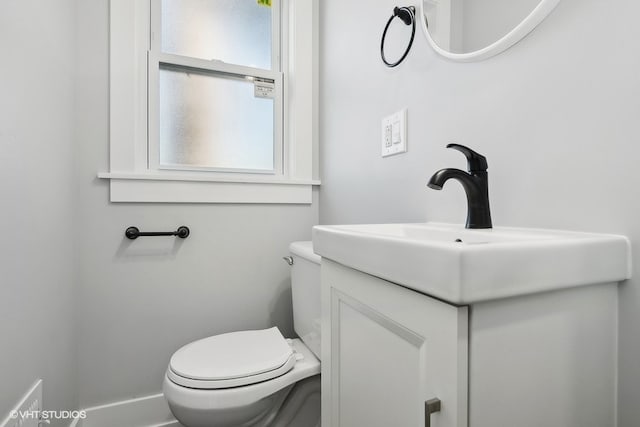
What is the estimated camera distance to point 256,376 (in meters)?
0.91

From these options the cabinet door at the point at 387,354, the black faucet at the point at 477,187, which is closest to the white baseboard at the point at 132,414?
the cabinet door at the point at 387,354

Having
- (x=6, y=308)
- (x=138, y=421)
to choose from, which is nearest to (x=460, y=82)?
(x=6, y=308)

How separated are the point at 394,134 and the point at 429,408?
80 centimetres

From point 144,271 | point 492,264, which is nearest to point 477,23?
point 492,264

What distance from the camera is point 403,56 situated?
0.94 metres

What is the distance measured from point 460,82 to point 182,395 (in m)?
1.13

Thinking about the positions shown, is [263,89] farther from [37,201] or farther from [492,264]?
[492,264]

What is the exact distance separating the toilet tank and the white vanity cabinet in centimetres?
52

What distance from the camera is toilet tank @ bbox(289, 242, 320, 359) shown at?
1072 millimetres

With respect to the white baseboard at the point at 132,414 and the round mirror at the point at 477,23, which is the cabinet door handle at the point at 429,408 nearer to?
the round mirror at the point at 477,23

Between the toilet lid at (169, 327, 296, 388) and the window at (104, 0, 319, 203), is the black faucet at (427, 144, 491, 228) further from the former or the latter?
the window at (104, 0, 319, 203)

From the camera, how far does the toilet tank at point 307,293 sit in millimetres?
1072

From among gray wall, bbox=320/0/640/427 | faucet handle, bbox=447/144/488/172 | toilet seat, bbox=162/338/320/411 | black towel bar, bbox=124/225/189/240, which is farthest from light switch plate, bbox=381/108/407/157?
black towel bar, bbox=124/225/189/240

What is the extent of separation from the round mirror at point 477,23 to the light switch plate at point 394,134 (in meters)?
0.21
